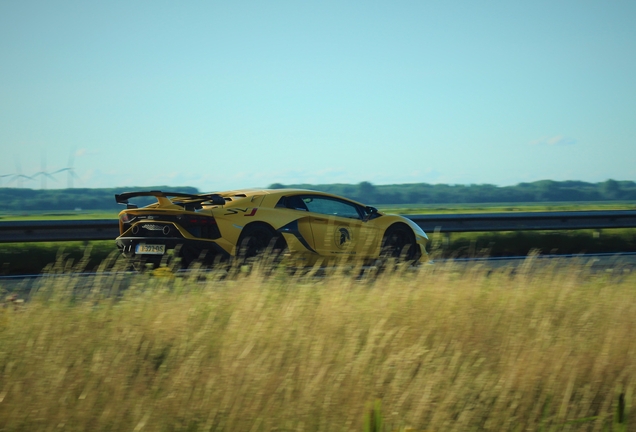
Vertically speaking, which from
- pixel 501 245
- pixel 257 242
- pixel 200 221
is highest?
pixel 200 221

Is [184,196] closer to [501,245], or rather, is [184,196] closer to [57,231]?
[57,231]

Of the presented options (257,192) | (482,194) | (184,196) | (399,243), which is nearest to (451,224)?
(399,243)

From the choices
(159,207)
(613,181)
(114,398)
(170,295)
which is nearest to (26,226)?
(159,207)

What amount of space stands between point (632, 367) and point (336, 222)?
18.8 ft

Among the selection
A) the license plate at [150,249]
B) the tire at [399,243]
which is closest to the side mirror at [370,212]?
the tire at [399,243]

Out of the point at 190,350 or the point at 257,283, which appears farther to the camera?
the point at 257,283

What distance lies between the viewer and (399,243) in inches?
449

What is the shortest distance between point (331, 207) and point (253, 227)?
58.1 inches

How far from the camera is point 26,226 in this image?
12078 mm

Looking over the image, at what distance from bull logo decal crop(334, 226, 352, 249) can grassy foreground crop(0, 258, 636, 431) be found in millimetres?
3635

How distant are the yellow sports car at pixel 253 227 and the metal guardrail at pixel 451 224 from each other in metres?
2.75

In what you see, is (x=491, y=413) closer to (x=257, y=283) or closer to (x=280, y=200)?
(x=257, y=283)

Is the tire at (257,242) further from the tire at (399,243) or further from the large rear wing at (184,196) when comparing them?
the tire at (399,243)

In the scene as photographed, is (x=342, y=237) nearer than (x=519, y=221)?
Yes
